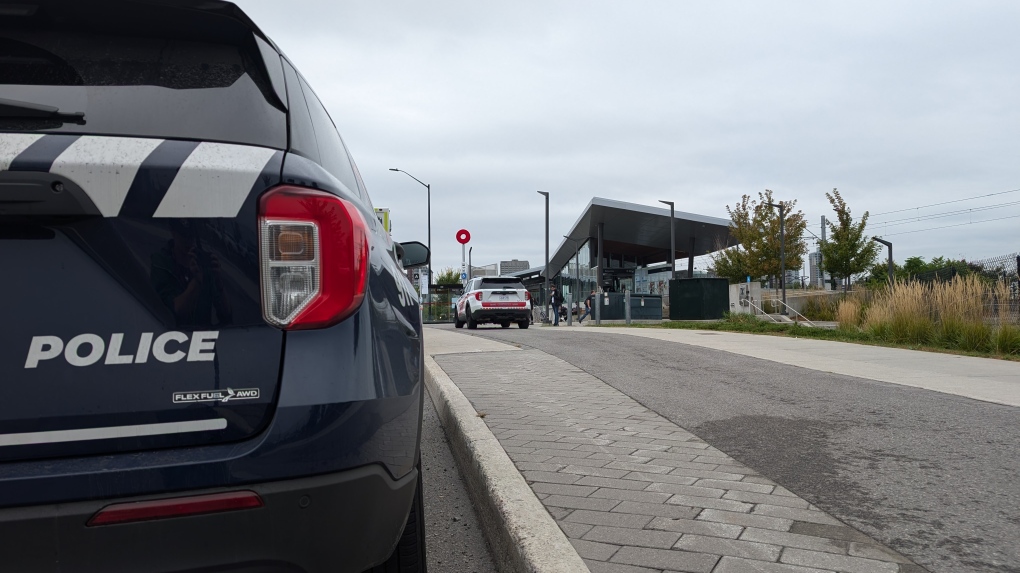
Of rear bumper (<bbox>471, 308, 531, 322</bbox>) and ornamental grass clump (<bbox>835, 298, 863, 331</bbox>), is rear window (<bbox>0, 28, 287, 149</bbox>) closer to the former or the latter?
ornamental grass clump (<bbox>835, 298, 863, 331</bbox>)

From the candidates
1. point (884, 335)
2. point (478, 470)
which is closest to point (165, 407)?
point (478, 470)

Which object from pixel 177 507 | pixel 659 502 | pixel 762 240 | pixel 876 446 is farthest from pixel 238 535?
pixel 762 240

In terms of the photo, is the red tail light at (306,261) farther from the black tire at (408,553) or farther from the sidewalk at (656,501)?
the sidewalk at (656,501)

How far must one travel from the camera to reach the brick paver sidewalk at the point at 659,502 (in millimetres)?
2600

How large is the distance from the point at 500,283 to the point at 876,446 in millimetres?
17692

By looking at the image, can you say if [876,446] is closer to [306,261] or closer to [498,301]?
[306,261]

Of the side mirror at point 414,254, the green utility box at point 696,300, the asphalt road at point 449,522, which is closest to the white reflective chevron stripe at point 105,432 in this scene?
the asphalt road at point 449,522

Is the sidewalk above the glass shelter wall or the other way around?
the other way around

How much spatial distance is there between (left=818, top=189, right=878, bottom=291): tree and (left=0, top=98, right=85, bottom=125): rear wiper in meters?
44.3

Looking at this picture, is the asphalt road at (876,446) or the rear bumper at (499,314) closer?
the asphalt road at (876,446)

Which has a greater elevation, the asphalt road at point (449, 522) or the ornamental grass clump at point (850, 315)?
the ornamental grass clump at point (850, 315)

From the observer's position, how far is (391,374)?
6.30 ft

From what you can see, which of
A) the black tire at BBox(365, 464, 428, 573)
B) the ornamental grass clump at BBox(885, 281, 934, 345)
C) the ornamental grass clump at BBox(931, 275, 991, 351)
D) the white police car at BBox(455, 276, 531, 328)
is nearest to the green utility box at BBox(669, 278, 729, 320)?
the white police car at BBox(455, 276, 531, 328)

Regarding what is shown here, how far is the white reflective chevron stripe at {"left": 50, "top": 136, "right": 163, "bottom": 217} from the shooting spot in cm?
162
